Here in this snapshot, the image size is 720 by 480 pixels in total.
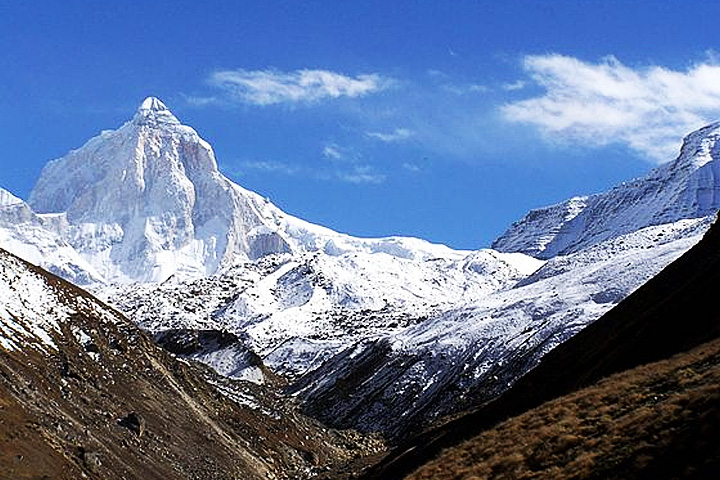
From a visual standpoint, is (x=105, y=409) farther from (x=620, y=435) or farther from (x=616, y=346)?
(x=620, y=435)

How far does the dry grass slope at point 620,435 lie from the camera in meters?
28.9

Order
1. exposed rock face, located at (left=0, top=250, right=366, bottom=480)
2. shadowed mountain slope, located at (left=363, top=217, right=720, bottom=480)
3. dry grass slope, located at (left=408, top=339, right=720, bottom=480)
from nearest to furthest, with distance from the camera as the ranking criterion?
dry grass slope, located at (left=408, top=339, right=720, bottom=480), shadowed mountain slope, located at (left=363, top=217, right=720, bottom=480), exposed rock face, located at (left=0, top=250, right=366, bottom=480)

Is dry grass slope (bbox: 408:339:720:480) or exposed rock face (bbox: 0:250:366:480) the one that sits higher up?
exposed rock face (bbox: 0:250:366:480)

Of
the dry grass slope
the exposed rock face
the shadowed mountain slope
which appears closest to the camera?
the dry grass slope

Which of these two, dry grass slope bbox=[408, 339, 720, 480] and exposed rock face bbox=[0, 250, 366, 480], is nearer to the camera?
dry grass slope bbox=[408, 339, 720, 480]

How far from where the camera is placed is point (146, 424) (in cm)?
10825

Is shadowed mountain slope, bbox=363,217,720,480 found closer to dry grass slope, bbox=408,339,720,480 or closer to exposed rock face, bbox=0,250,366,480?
dry grass slope, bbox=408,339,720,480

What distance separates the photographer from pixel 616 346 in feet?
217

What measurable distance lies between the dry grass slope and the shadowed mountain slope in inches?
375

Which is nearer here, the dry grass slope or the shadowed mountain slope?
A: the dry grass slope

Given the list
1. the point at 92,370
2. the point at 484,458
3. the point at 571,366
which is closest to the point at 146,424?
the point at 92,370

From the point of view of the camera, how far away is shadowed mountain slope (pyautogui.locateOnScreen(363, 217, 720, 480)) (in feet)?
189

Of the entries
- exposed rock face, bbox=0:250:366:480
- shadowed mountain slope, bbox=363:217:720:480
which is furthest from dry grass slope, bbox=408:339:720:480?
exposed rock face, bbox=0:250:366:480

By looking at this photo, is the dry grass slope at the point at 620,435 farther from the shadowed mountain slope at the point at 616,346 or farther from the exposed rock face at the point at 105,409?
the exposed rock face at the point at 105,409
